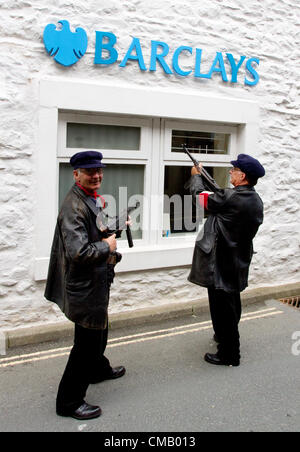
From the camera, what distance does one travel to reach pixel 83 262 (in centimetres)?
313

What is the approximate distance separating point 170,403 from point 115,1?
4.23 m

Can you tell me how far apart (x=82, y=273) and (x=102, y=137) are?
2.61 metres

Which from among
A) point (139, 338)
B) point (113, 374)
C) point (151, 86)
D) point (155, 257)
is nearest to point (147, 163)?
point (151, 86)

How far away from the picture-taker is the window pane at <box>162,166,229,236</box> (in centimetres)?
606

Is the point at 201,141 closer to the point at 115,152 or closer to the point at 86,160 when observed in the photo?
the point at 115,152

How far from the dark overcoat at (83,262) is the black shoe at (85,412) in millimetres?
699

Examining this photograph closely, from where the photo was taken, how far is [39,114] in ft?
15.7

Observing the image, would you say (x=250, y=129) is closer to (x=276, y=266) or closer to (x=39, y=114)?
(x=276, y=266)

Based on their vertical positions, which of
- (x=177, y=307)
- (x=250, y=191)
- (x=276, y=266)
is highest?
(x=250, y=191)

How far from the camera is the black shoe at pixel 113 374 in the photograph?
409cm

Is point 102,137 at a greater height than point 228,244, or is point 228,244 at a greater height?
point 102,137

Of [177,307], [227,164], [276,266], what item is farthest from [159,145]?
[276,266]

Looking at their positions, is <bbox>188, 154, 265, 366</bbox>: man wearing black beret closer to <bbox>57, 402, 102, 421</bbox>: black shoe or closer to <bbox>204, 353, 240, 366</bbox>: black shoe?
<bbox>204, 353, 240, 366</bbox>: black shoe

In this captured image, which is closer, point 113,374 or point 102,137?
point 113,374
